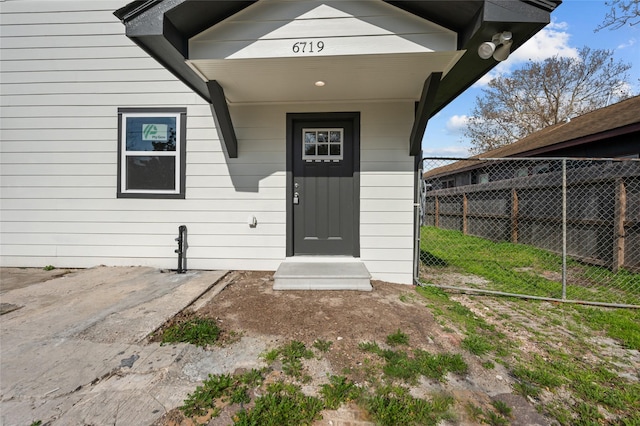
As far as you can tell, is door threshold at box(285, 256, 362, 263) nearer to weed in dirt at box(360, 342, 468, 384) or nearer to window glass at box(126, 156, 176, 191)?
weed in dirt at box(360, 342, 468, 384)

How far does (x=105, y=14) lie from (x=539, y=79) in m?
19.1

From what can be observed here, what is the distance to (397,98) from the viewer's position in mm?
3604

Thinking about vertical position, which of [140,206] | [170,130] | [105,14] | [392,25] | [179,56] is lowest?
[140,206]

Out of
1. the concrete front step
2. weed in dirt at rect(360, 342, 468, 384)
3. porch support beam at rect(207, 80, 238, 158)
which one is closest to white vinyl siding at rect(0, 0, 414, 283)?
porch support beam at rect(207, 80, 238, 158)

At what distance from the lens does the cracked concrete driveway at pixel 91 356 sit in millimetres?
1461

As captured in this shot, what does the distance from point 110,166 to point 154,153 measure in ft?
2.11

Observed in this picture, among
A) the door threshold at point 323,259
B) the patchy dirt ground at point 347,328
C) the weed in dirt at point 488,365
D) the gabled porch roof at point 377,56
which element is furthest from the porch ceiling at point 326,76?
the weed in dirt at point 488,365

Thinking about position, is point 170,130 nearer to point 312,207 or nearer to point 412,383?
point 312,207

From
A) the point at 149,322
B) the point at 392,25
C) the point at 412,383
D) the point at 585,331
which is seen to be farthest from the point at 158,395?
the point at 585,331

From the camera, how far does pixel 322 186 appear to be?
3854 millimetres

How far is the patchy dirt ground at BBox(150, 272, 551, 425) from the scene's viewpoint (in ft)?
5.39

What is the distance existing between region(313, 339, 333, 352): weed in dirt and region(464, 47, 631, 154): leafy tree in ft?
58.5

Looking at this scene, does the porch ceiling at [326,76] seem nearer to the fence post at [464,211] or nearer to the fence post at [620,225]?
the fence post at [620,225]

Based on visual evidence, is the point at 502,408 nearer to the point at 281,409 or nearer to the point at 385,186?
the point at 281,409
